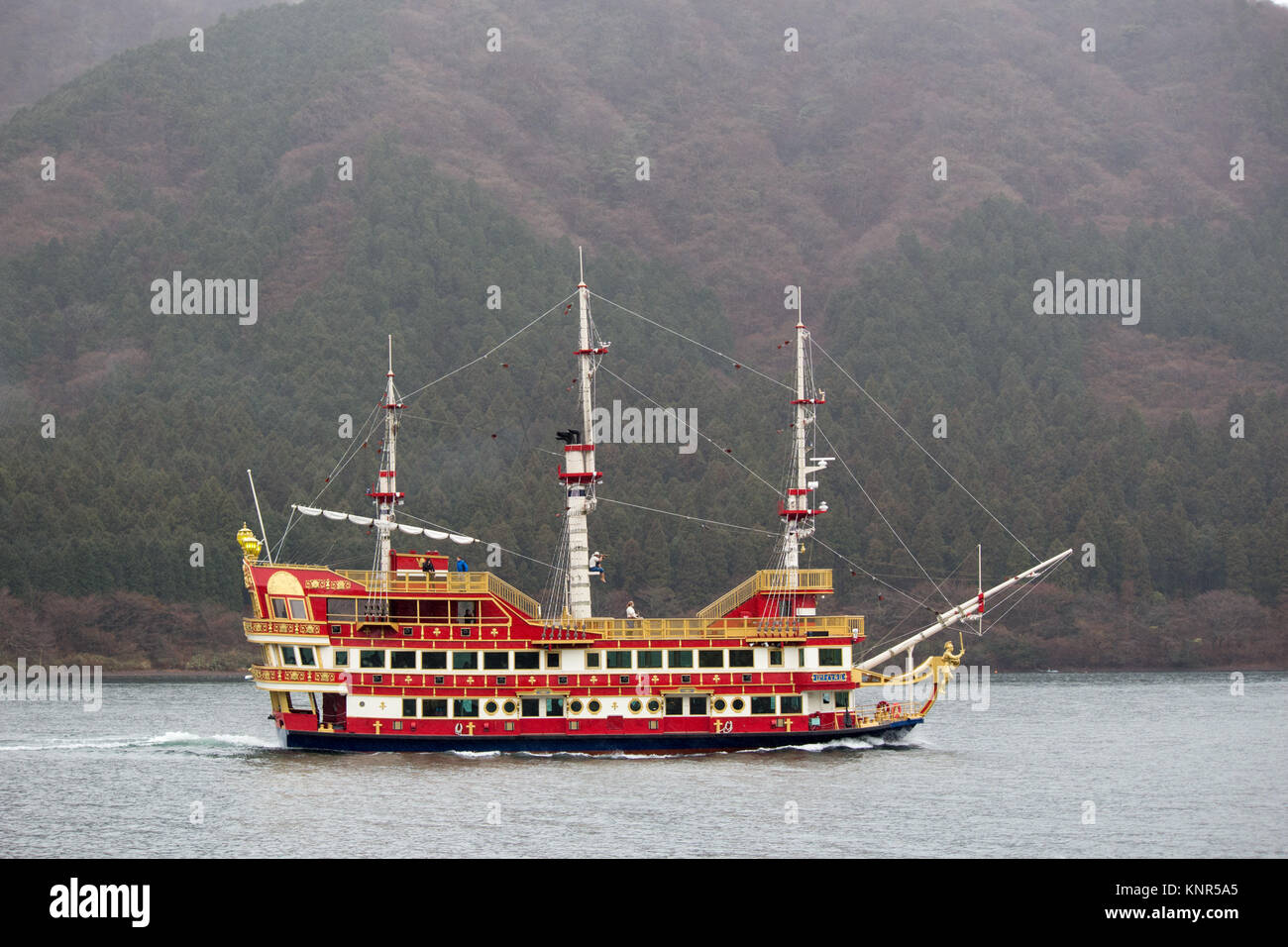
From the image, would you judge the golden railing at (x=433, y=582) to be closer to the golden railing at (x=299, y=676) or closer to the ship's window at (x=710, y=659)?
the golden railing at (x=299, y=676)

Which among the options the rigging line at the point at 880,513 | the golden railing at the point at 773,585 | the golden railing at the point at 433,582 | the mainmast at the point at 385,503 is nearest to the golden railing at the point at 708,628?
the golden railing at the point at 773,585

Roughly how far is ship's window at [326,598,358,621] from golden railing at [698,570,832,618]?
12573mm

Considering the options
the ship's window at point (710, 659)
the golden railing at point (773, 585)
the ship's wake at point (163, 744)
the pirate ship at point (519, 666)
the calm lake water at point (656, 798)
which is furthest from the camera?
the ship's wake at point (163, 744)

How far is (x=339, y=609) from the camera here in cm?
6212

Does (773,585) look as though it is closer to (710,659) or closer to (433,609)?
(710,659)

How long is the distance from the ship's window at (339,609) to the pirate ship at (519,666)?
5 centimetres

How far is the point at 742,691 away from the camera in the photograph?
6284 cm

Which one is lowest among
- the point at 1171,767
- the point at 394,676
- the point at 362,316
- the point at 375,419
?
the point at 1171,767

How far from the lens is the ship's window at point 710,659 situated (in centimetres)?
6266

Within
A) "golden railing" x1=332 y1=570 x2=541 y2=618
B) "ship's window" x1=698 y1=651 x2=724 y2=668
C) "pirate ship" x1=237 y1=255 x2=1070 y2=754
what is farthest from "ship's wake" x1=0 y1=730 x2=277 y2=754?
"ship's window" x1=698 y1=651 x2=724 y2=668
